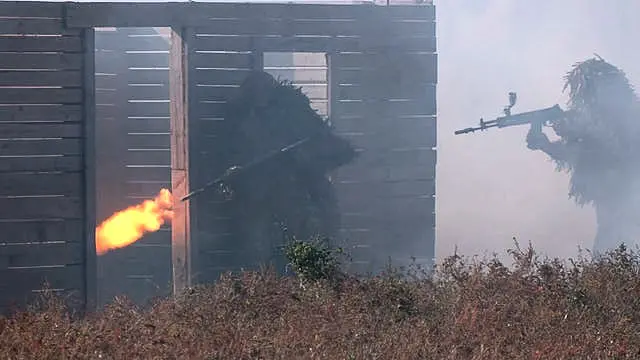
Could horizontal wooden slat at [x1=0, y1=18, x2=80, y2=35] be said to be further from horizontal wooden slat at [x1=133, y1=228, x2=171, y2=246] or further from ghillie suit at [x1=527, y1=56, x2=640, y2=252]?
ghillie suit at [x1=527, y1=56, x2=640, y2=252]

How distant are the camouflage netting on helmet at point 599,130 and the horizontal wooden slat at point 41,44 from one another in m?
6.35

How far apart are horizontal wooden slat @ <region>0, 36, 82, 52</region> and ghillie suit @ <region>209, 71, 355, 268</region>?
7.22 ft

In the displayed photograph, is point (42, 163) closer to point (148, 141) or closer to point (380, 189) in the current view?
point (148, 141)

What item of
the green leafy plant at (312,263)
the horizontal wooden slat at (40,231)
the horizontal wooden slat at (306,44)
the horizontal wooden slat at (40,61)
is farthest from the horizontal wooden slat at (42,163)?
the green leafy plant at (312,263)

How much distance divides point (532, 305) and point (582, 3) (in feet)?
45.7

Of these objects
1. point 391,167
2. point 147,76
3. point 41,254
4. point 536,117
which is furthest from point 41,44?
point 536,117

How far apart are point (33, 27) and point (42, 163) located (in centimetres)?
143

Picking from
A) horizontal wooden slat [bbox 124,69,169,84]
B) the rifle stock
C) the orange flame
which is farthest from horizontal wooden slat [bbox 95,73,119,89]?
the rifle stock

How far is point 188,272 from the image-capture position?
13.2 meters

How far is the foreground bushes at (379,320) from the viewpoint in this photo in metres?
7.33

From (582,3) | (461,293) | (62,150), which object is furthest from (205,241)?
(582,3)

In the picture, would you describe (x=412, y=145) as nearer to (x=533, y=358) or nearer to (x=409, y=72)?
(x=409, y=72)

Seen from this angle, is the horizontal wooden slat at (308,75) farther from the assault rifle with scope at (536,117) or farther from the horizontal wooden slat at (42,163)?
the horizontal wooden slat at (42,163)

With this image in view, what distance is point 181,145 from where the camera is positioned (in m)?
13.2
